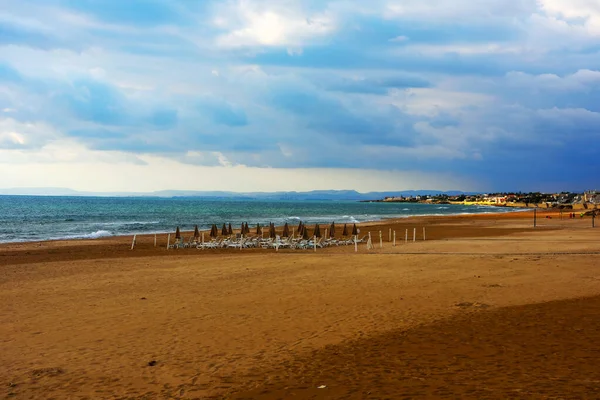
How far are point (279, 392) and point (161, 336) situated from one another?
12.6 feet

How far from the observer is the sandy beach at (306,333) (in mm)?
7004

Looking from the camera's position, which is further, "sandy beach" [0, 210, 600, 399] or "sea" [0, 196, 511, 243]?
"sea" [0, 196, 511, 243]

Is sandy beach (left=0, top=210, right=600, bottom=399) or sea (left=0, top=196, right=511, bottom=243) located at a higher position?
sandy beach (left=0, top=210, right=600, bottom=399)

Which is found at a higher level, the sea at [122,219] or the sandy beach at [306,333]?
the sandy beach at [306,333]

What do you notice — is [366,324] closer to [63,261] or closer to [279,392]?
[279,392]

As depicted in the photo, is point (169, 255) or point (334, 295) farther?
point (169, 255)

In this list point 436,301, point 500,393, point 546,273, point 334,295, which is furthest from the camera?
point 546,273

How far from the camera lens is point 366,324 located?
1034 centimetres

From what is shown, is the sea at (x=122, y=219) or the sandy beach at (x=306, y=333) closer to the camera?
the sandy beach at (x=306, y=333)

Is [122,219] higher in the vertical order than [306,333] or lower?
lower

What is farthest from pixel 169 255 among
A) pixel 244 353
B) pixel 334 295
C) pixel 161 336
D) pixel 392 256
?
pixel 244 353

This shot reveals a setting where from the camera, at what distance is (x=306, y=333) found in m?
9.76

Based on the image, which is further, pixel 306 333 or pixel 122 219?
pixel 122 219

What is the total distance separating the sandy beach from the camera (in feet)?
23.0
